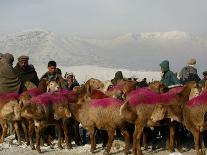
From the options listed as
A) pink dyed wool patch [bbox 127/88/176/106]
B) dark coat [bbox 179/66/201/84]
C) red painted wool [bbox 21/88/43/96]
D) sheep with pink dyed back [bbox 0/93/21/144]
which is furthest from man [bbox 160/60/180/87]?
sheep with pink dyed back [bbox 0/93/21/144]

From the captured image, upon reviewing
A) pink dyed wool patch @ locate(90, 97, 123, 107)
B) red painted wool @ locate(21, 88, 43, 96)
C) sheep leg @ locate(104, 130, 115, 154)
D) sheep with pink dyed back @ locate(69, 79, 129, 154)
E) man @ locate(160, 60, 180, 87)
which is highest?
man @ locate(160, 60, 180, 87)

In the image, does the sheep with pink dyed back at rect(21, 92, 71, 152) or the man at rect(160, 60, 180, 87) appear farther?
the man at rect(160, 60, 180, 87)

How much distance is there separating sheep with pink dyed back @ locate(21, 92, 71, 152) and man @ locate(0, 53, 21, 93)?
258cm

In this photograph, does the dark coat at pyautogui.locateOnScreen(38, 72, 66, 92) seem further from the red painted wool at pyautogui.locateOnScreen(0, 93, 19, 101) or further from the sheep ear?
the sheep ear

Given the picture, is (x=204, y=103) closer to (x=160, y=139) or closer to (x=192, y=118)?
(x=192, y=118)

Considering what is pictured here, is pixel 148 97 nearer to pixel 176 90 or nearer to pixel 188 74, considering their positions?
pixel 176 90

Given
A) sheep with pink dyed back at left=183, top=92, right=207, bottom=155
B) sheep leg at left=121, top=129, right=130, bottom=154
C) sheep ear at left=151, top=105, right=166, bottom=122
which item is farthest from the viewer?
sheep leg at left=121, top=129, right=130, bottom=154

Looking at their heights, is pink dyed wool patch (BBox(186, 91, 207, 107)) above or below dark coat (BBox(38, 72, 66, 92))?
below

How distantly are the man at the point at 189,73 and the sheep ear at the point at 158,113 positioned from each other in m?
3.94

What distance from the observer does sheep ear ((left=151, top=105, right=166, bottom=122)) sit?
37.2 ft

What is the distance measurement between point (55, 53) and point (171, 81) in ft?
558

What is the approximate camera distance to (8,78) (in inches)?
605

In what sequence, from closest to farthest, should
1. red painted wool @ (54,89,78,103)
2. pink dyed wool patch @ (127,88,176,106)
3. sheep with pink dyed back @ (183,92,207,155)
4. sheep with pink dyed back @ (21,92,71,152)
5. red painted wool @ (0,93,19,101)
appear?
sheep with pink dyed back @ (183,92,207,155)
pink dyed wool patch @ (127,88,176,106)
sheep with pink dyed back @ (21,92,71,152)
red painted wool @ (54,89,78,103)
red painted wool @ (0,93,19,101)

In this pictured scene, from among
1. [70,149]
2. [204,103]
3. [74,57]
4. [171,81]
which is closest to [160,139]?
[171,81]
